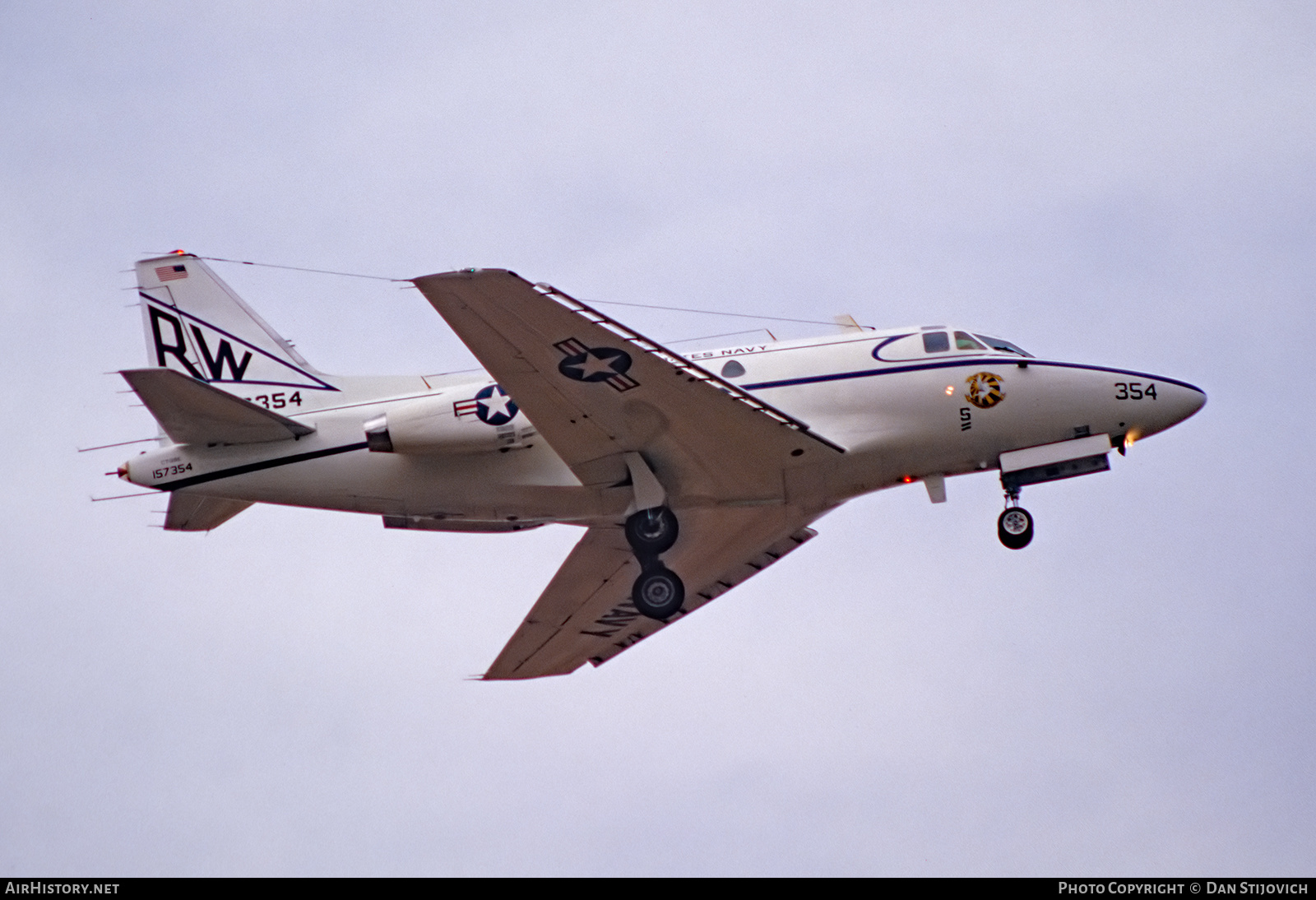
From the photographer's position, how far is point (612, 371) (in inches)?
1168

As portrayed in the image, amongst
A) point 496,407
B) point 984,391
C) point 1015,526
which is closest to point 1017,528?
point 1015,526

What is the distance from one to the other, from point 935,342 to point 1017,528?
385cm

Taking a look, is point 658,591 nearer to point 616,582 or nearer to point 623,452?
point 623,452

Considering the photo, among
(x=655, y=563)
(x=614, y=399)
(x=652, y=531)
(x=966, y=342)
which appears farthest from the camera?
(x=966, y=342)

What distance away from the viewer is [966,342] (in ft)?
106

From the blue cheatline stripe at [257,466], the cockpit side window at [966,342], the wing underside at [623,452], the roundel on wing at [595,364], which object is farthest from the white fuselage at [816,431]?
the roundel on wing at [595,364]

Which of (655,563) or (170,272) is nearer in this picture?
(655,563)

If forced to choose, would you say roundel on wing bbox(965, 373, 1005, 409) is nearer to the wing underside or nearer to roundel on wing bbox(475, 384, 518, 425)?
the wing underside

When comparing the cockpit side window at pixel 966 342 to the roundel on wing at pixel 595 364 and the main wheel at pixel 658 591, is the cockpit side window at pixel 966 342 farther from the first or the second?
the main wheel at pixel 658 591

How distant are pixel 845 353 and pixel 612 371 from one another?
497cm

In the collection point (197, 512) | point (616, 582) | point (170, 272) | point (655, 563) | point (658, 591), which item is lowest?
point (658, 591)

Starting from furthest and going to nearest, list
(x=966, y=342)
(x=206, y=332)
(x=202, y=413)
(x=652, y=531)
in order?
(x=206, y=332)
(x=966, y=342)
(x=652, y=531)
(x=202, y=413)
